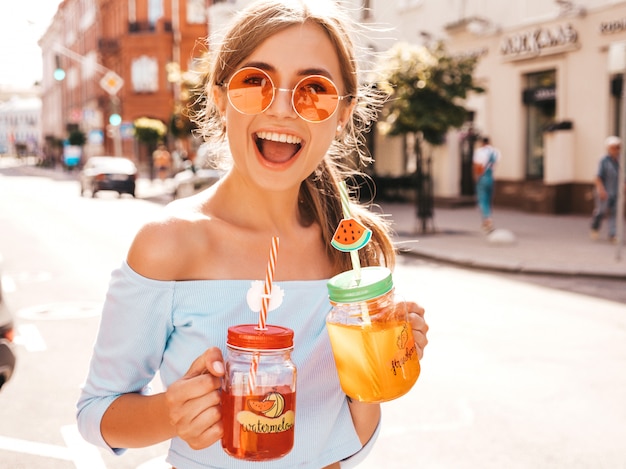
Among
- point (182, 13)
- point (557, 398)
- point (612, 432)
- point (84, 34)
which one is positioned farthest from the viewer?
point (84, 34)

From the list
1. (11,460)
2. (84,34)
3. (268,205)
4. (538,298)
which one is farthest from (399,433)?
(84,34)

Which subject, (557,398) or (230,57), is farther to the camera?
(557,398)

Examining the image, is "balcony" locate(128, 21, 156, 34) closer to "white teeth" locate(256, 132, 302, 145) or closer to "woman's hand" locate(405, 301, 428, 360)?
"white teeth" locate(256, 132, 302, 145)

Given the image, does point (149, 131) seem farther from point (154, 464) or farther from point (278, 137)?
point (278, 137)

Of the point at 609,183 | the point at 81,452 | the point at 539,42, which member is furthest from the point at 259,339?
the point at 539,42

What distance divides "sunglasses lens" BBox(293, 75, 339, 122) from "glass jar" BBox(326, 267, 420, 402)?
0.39 metres

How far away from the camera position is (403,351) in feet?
5.02

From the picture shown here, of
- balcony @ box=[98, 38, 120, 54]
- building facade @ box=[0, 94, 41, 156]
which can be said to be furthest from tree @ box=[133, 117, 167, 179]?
building facade @ box=[0, 94, 41, 156]

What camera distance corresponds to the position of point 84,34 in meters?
70.9

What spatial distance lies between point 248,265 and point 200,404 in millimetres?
437

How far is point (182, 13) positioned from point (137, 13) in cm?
382

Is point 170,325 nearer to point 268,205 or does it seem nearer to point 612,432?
point 268,205

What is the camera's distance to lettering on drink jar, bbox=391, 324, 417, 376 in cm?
150

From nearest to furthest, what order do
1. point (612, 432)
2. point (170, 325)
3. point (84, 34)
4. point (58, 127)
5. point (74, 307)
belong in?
1. point (170, 325)
2. point (612, 432)
3. point (74, 307)
4. point (84, 34)
5. point (58, 127)
